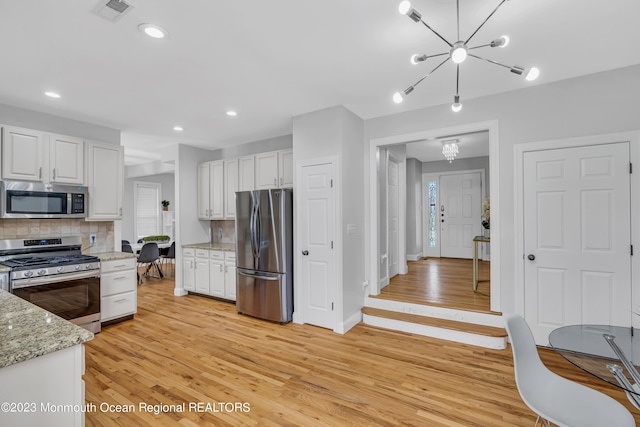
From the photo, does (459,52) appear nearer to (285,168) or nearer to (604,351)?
(604,351)

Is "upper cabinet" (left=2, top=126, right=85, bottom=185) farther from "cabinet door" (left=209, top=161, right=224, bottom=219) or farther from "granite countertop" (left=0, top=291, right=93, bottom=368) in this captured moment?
"granite countertop" (left=0, top=291, right=93, bottom=368)

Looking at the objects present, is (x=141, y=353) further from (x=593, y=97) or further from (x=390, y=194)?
(x=593, y=97)

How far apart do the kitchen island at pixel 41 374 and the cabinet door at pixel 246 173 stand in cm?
358

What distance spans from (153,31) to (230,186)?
122 inches

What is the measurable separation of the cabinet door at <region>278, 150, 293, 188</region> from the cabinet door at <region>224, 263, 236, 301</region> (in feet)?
4.78

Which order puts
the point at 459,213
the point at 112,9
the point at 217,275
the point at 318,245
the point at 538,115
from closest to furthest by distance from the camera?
the point at 112,9 → the point at 538,115 → the point at 318,245 → the point at 217,275 → the point at 459,213

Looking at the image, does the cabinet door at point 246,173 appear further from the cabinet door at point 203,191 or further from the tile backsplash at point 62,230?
the tile backsplash at point 62,230

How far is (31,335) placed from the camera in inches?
48.7

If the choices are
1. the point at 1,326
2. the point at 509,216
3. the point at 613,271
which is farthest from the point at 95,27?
the point at 613,271

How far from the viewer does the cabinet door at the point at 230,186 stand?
5.01 metres

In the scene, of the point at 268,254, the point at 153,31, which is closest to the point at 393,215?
the point at 268,254

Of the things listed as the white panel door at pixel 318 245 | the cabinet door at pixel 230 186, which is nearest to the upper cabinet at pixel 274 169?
the cabinet door at pixel 230 186

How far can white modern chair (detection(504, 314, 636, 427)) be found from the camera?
4.63 feet

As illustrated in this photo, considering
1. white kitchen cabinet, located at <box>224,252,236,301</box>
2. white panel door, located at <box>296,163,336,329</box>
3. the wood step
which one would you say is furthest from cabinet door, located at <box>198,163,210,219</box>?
the wood step
